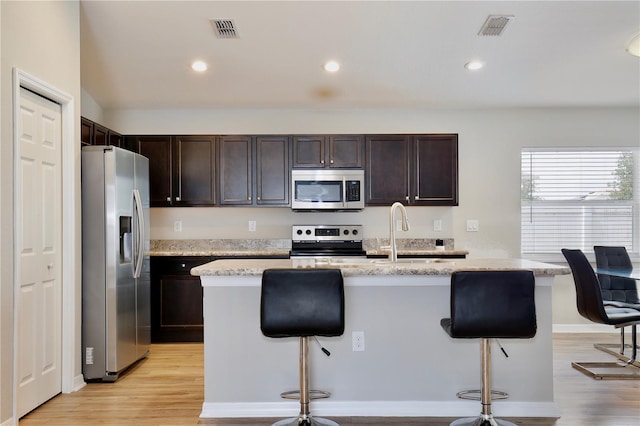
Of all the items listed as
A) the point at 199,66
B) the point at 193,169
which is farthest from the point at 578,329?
the point at 199,66

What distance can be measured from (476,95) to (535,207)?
4.73 feet

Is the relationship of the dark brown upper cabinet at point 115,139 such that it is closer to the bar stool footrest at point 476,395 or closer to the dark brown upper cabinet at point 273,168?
the dark brown upper cabinet at point 273,168

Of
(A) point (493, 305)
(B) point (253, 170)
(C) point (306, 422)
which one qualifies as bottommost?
(C) point (306, 422)

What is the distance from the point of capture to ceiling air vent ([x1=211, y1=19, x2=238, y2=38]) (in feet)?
12.2

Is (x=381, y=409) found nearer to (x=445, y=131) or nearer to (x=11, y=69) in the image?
(x=11, y=69)

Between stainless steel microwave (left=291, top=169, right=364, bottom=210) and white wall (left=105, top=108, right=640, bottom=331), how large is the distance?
1.32ft

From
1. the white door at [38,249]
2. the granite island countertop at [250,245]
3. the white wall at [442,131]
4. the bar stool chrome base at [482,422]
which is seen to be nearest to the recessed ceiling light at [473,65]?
the white wall at [442,131]

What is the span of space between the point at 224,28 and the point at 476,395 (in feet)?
10.5

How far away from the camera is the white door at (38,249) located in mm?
2879

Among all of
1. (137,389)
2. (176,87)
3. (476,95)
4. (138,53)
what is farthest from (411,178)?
(137,389)

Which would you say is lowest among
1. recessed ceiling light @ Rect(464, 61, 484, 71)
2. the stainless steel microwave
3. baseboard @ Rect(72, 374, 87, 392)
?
baseboard @ Rect(72, 374, 87, 392)

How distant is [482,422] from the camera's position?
248 centimetres

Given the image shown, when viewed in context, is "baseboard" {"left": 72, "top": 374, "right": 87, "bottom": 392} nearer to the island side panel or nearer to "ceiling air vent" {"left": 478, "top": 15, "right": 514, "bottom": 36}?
the island side panel

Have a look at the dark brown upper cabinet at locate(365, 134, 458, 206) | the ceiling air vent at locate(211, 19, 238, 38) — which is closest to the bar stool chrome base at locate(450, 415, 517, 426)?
the dark brown upper cabinet at locate(365, 134, 458, 206)
